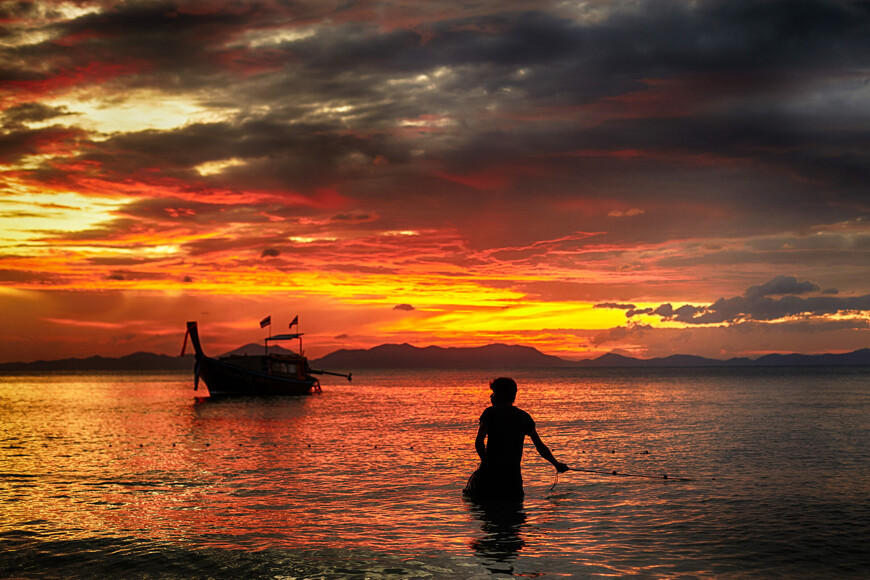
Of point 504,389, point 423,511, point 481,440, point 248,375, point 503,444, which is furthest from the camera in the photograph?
point 248,375

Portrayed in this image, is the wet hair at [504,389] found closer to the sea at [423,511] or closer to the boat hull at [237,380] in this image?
the sea at [423,511]

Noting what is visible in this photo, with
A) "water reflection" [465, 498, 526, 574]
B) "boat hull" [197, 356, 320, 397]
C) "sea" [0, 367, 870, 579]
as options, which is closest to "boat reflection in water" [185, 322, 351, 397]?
"boat hull" [197, 356, 320, 397]

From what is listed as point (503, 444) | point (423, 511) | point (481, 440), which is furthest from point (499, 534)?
point (423, 511)

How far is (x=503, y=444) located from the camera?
42.3ft

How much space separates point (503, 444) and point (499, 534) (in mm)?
1546

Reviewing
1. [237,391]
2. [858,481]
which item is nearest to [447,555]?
[858,481]

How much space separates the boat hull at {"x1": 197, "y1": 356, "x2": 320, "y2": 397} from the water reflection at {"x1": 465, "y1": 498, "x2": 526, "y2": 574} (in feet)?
239

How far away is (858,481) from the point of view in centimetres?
1975

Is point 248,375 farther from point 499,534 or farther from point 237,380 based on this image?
point 499,534

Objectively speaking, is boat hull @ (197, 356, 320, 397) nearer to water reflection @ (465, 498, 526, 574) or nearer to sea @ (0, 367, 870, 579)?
sea @ (0, 367, 870, 579)

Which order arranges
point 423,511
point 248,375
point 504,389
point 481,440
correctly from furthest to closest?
point 248,375 → point 423,511 → point 481,440 → point 504,389

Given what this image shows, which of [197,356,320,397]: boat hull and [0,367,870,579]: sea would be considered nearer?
[0,367,870,579]: sea

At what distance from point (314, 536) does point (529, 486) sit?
7268 mm

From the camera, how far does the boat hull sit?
84812mm
